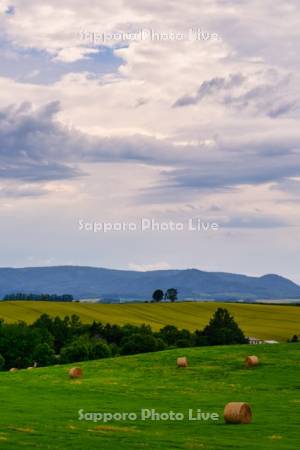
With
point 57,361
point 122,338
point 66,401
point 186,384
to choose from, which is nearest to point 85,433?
point 66,401

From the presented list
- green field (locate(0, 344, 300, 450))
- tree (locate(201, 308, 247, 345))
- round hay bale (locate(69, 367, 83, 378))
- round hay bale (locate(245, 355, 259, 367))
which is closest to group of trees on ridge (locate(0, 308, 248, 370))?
tree (locate(201, 308, 247, 345))

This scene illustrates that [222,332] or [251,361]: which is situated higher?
[222,332]

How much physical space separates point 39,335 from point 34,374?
2710 inches

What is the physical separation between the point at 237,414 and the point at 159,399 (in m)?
10.7

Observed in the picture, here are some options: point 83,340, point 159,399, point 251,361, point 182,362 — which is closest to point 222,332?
point 83,340

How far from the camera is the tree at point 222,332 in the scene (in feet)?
460

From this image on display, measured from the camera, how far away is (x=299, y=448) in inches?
1088

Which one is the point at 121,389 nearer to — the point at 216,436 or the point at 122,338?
the point at 216,436

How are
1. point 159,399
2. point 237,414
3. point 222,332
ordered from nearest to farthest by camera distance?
point 237,414
point 159,399
point 222,332

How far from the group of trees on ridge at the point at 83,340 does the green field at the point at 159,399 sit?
41.9m

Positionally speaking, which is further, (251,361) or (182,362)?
(182,362)

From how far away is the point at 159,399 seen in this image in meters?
44.0

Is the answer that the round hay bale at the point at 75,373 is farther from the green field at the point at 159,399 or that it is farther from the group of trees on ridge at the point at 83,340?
the group of trees on ridge at the point at 83,340

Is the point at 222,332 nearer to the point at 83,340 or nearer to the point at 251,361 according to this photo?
the point at 83,340
